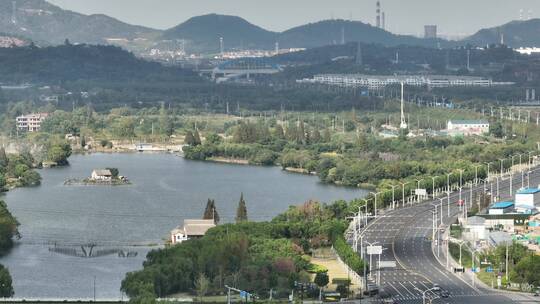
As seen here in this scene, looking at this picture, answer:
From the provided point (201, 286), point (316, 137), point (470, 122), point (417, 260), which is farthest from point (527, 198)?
point (470, 122)

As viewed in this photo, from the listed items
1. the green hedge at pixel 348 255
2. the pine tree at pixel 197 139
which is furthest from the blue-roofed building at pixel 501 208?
the pine tree at pixel 197 139

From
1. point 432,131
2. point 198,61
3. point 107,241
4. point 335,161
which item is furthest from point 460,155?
point 198,61

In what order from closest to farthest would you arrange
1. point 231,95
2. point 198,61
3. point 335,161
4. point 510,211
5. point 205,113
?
point 510,211 < point 335,161 < point 205,113 < point 231,95 < point 198,61

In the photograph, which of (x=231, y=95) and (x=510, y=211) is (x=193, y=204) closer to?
(x=510, y=211)

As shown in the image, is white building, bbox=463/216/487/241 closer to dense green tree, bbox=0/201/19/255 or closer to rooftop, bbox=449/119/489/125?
dense green tree, bbox=0/201/19/255

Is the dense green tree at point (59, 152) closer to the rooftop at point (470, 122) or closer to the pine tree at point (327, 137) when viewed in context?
the pine tree at point (327, 137)

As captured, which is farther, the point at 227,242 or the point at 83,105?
the point at 83,105

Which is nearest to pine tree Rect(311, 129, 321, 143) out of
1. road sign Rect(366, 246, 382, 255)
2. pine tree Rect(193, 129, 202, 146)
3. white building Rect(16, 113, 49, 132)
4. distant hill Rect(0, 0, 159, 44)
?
pine tree Rect(193, 129, 202, 146)

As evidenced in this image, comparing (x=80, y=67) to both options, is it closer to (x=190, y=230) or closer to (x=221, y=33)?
(x=190, y=230)
